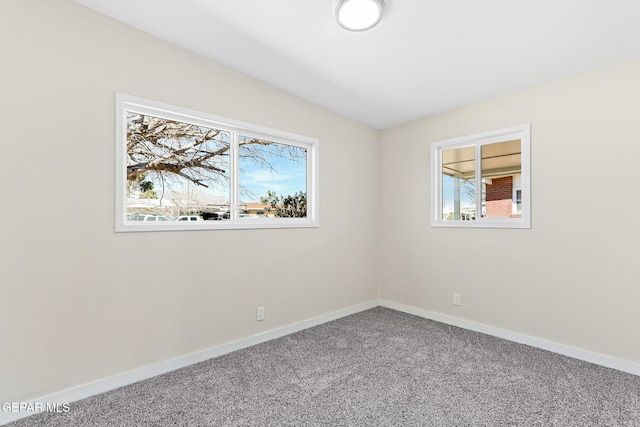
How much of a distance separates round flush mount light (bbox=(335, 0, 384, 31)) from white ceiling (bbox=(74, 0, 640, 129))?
0.23 ft

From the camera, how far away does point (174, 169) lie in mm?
2627

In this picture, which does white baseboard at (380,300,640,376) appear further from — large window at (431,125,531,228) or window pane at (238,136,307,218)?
window pane at (238,136,307,218)

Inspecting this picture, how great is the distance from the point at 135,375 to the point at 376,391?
1.69m

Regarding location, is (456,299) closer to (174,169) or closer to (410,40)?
(410,40)

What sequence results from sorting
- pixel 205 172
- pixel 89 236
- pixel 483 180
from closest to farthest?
pixel 89 236 < pixel 205 172 < pixel 483 180

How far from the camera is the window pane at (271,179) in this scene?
302 centimetres

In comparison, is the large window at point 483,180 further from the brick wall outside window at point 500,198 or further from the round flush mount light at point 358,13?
the round flush mount light at point 358,13

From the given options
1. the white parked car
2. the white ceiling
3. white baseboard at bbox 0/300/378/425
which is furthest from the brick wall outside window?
the white parked car

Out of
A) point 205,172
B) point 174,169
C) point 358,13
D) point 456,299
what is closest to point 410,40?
point 358,13

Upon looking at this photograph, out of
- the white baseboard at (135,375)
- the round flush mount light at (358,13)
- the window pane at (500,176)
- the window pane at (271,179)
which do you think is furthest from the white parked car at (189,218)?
the window pane at (500,176)

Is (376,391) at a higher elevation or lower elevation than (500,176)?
lower

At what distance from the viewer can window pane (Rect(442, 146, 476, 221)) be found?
3.40 metres

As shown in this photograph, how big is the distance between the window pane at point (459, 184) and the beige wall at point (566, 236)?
206 millimetres

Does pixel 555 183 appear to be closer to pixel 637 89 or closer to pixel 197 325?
pixel 637 89
